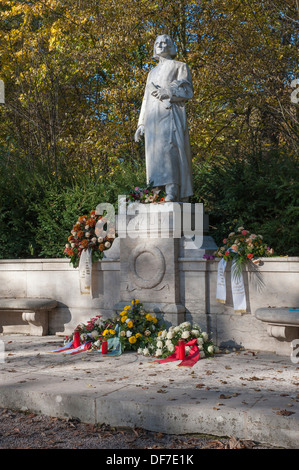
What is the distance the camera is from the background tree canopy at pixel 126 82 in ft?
32.0

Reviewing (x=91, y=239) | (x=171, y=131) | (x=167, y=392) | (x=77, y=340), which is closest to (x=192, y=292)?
(x=77, y=340)

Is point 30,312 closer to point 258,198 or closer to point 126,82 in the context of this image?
point 258,198

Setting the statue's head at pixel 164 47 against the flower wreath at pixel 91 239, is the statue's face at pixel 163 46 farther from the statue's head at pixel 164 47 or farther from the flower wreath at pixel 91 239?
the flower wreath at pixel 91 239

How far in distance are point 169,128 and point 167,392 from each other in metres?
3.89

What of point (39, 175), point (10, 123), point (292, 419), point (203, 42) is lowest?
point (292, 419)

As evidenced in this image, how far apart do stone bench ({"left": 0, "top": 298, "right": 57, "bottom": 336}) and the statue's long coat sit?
2.38 metres

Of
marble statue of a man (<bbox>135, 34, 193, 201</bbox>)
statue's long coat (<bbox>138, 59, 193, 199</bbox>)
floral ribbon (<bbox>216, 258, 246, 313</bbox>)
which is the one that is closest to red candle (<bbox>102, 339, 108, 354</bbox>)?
floral ribbon (<bbox>216, 258, 246, 313</bbox>)

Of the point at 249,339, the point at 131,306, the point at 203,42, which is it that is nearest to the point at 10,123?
the point at 203,42

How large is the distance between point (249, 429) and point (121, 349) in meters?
2.80

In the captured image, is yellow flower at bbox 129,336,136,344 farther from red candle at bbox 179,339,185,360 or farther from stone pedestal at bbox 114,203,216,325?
red candle at bbox 179,339,185,360

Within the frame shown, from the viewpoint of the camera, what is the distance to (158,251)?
6477 mm

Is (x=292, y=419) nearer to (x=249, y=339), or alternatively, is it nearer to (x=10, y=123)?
(x=249, y=339)
